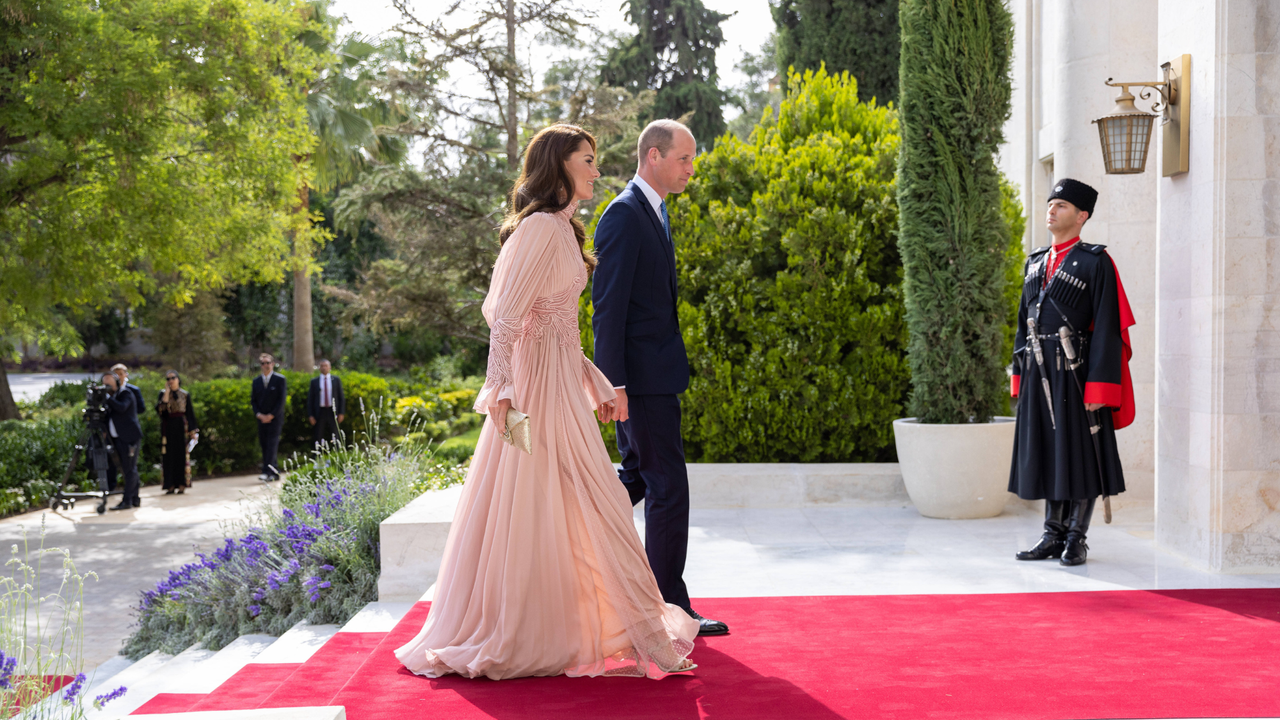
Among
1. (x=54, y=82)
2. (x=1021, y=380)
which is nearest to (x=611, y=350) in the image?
(x=1021, y=380)

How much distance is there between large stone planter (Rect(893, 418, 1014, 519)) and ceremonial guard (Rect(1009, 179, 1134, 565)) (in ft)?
3.46

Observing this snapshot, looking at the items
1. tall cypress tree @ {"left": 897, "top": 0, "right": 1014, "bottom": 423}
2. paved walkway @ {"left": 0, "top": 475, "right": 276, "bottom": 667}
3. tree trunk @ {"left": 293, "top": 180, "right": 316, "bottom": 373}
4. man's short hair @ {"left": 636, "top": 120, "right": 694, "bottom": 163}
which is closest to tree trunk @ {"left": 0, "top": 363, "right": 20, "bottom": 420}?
paved walkway @ {"left": 0, "top": 475, "right": 276, "bottom": 667}

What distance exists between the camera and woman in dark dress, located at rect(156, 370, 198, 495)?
1284cm

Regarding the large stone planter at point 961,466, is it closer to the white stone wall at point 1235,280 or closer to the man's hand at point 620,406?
the white stone wall at point 1235,280

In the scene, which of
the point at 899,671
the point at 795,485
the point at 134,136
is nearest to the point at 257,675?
the point at 899,671

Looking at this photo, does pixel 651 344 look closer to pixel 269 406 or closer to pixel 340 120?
pixel 269 406

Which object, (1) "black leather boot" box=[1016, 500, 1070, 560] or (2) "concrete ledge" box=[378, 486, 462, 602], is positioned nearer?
(2) "concrete ledge" box=[378, 486, 462, 602]

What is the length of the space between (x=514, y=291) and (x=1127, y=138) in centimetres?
389

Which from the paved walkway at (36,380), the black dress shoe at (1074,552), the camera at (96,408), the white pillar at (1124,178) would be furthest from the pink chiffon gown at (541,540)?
the paved walkway at (36,380)

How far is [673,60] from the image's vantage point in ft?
83.9

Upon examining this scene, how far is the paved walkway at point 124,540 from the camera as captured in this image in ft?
23.0

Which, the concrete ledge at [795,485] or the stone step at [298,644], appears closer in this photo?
the stone step at [298,644]

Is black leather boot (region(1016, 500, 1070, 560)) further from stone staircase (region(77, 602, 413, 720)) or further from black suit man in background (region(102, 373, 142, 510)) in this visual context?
black suit man in background (region(102, 373, 142, 510))

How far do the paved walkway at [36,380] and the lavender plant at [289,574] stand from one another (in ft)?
80.1
